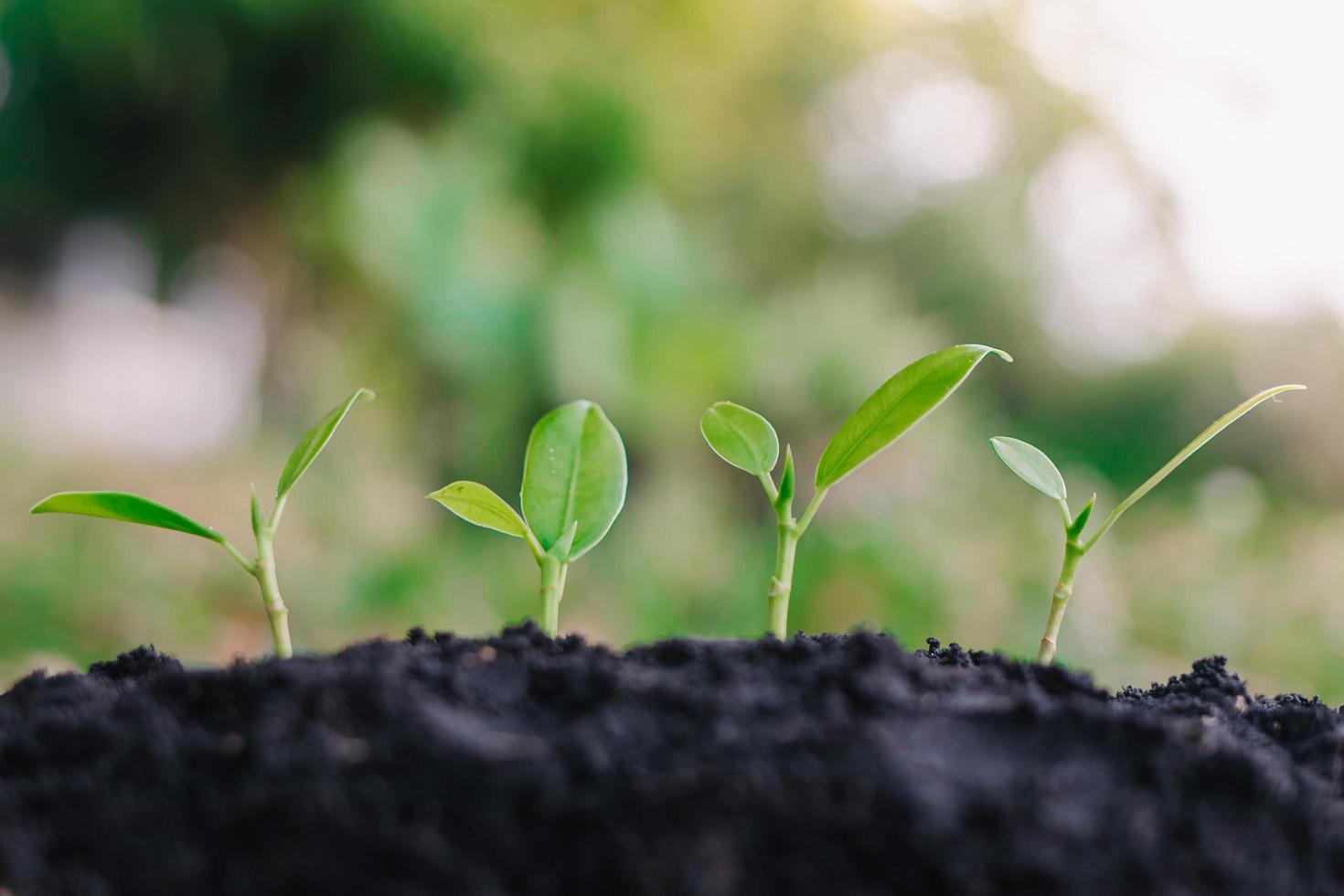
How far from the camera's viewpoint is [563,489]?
1.39ft

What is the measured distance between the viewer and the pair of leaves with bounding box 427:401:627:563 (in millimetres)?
417

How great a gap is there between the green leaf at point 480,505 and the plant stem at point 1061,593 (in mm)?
226

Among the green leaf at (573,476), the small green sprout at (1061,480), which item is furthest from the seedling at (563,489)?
the small green sprout at (1061,480)

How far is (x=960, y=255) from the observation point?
3680 mm

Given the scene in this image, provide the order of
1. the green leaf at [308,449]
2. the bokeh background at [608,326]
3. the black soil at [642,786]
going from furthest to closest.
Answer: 1. the bokeh background at [608,326]
2. the green leaf at [308,449]
3. the black soil at [642,786]

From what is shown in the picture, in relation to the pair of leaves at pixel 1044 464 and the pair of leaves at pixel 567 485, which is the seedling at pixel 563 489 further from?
the pair of leaves at pixel 1044 464

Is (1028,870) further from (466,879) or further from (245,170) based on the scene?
(245,170)

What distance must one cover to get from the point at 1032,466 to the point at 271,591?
316 millimetres

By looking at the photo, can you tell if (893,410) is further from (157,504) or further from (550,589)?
(157,504)

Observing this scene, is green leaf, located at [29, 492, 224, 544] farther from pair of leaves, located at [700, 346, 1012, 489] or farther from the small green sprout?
the small green sprout

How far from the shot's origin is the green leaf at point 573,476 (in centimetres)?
42

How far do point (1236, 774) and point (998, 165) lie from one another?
3.78 metres

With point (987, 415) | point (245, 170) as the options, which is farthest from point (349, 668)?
point (245, 170)

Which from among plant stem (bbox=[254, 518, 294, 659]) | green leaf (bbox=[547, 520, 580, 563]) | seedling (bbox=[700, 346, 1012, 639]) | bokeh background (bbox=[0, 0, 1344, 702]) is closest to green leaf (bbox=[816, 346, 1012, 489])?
seedling (bbox=[700, 346, 1012, 639])
